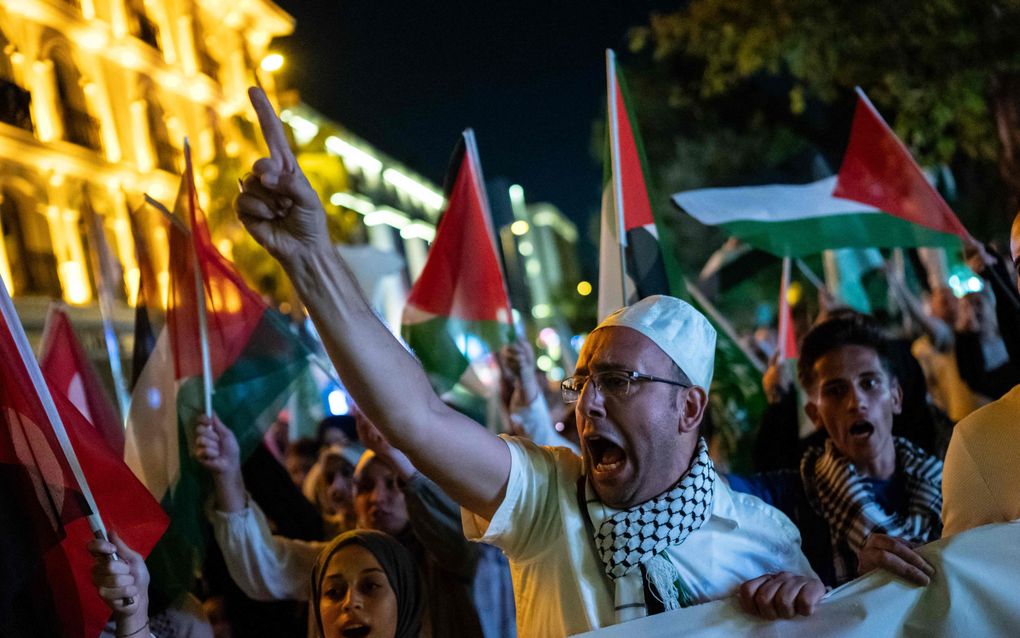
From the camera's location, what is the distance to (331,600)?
341 centimetres

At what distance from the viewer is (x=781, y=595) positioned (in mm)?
2338

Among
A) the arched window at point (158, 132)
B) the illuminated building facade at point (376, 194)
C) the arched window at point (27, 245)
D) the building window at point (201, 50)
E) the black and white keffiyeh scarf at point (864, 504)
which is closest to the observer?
the black and white keffiyeh scarf at point (864, 504)

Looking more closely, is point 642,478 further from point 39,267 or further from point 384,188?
point 384,188

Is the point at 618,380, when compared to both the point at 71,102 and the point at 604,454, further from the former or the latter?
the point at 71,102

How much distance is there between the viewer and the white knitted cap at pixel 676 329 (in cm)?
254

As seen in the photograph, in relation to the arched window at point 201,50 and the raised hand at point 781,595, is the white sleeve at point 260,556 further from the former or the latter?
the arched window at point 201,50

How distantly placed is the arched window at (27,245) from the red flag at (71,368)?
18.0 m

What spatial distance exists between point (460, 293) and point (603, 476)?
2816 mm

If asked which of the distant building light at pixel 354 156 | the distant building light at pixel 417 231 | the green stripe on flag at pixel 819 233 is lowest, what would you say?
the green stripe on flag at pixel 819 233

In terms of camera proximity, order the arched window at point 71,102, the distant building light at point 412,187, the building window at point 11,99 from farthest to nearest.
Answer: the distant building light at point 412,187 < the arched window at point 71,102 < the building window at point 11,99

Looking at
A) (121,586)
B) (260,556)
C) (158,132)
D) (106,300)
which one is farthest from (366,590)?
(158,132)

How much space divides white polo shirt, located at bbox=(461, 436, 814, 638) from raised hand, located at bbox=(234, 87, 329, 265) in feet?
2.21

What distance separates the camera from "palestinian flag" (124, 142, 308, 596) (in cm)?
370

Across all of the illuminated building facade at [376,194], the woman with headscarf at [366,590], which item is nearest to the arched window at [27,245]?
the illuminated building facade at [376,194]
